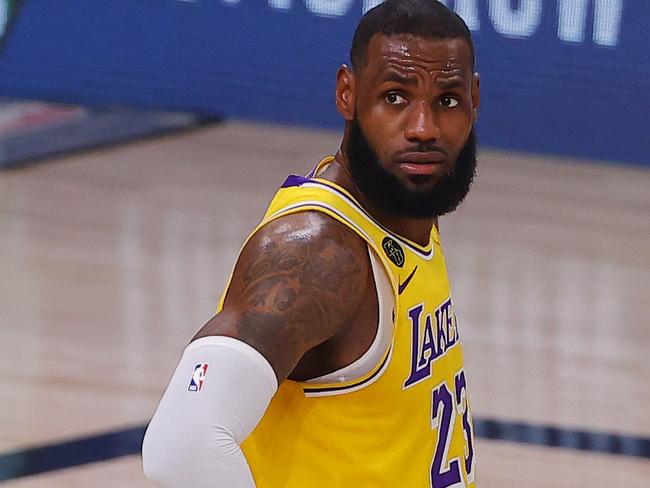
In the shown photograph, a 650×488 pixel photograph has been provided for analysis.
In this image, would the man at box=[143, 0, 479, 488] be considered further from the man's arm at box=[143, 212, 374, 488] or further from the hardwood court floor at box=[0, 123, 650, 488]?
the hardwood court floor at box=[0, 123, 650, 488]

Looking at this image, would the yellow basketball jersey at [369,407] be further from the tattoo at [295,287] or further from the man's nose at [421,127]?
the man's nose at [421,127]

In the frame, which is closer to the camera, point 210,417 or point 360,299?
point 210,417

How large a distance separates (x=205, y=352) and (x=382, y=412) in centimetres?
38

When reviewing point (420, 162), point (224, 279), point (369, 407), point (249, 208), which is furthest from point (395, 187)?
point (249, 208)

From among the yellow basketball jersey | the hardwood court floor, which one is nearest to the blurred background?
the hardwood court floor

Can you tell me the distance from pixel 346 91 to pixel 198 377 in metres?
0.55

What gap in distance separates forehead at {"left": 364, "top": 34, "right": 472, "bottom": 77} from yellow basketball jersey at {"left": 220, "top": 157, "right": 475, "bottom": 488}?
210mm

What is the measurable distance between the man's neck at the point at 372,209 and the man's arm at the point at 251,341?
12 cm

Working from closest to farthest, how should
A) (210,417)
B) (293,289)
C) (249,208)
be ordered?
(210,417) → (293,289) → (249,208)

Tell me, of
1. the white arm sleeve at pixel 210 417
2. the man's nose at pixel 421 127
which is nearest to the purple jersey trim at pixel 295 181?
the man's nose at pixel 421 127

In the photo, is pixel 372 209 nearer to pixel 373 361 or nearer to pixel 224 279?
pixel 373 361

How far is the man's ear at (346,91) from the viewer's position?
7.36 feet

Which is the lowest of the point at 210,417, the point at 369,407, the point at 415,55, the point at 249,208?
the point at 249,208

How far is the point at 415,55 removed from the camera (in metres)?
2.17
